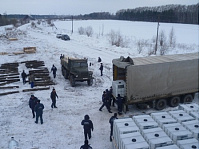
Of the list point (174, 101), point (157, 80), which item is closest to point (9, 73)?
point (157, 80)

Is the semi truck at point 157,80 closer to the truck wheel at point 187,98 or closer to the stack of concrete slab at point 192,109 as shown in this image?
the truck wheel at point 187,98

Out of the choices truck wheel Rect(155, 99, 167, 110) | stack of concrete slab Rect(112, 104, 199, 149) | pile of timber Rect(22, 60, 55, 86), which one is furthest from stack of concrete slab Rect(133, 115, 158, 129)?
pile of timber Rect(22, 60, 55, 86)

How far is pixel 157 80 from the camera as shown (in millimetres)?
12102

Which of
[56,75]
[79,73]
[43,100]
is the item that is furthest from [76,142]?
[56,75]

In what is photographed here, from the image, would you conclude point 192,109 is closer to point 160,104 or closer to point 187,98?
point 160,104

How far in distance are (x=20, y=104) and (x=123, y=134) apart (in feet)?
27.6

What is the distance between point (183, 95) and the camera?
43.4 ft

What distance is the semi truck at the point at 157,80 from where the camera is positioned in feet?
38.5

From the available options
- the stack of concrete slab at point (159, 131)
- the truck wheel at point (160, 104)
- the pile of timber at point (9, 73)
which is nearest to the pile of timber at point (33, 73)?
the pile of timber at point (9, 73)

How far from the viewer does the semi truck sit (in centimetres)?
1173

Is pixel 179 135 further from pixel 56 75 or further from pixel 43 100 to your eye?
pixel 56 75

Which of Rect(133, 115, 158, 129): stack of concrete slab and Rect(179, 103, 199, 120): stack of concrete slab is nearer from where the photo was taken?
Rect(133, 115, 158, 129): stack of concrete slab

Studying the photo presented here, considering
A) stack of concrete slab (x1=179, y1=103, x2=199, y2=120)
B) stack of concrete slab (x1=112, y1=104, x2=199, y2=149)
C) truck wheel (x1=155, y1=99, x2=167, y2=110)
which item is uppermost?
stack of concrete slab (x1=179, y1=103, x2=199, y2=120)

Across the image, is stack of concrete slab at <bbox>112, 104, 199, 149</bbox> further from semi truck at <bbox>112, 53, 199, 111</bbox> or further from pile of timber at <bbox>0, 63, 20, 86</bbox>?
pile of timber at <bbox>0, 63, 20, 86</bbox>
